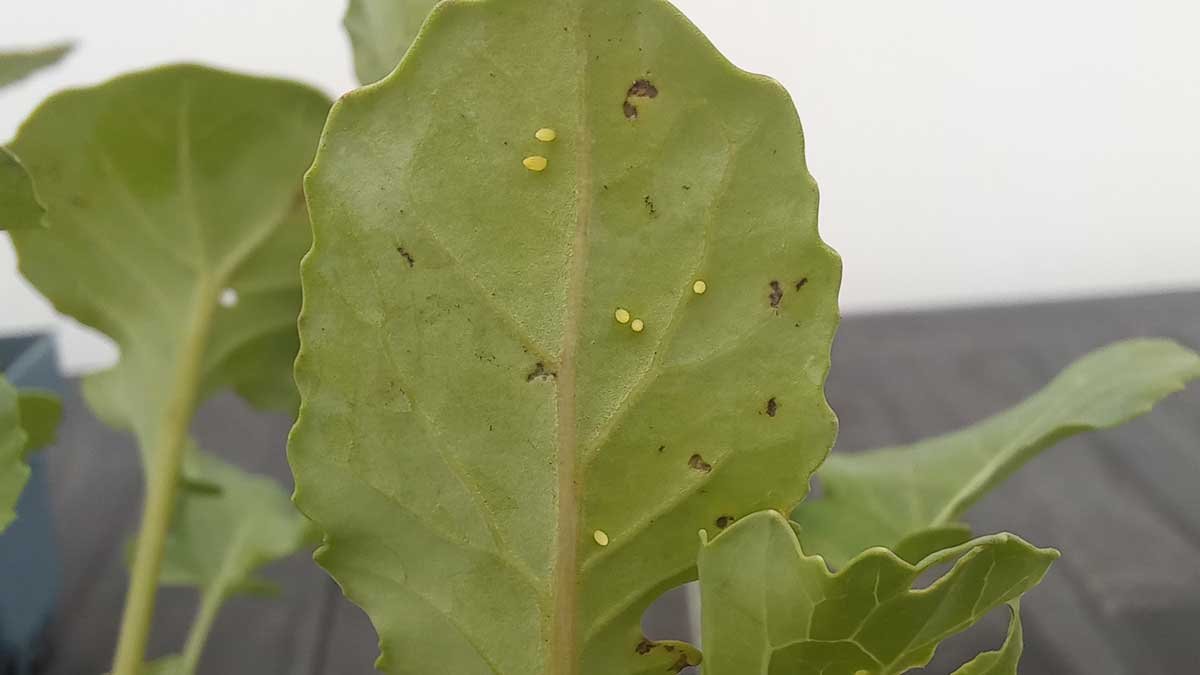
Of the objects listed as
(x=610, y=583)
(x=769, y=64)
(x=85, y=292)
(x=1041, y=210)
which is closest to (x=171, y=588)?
(x=85, y=292)

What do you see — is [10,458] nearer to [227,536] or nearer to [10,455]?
[10,455]

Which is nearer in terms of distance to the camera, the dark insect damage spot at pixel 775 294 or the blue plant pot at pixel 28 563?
the dark insect damage spot at pixel 775 294

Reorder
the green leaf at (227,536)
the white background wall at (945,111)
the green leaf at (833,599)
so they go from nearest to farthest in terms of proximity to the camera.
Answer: the green leaf at (833,599) → the green leaf at (227,536) → the white background wall at (945,111)

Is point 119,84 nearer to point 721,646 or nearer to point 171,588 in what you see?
point 721,646

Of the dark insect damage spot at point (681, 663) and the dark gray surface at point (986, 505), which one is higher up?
the dark insect damage spot at point (681, 663)

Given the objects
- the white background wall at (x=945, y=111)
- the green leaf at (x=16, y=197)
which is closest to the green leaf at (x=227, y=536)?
the green leaf at (x=16, y=197)

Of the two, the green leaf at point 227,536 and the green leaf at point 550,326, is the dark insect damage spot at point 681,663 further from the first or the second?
the green leaf at point 227,536

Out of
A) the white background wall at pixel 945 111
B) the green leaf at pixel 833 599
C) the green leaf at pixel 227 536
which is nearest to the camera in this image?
the green leaf at pixel 833 599
